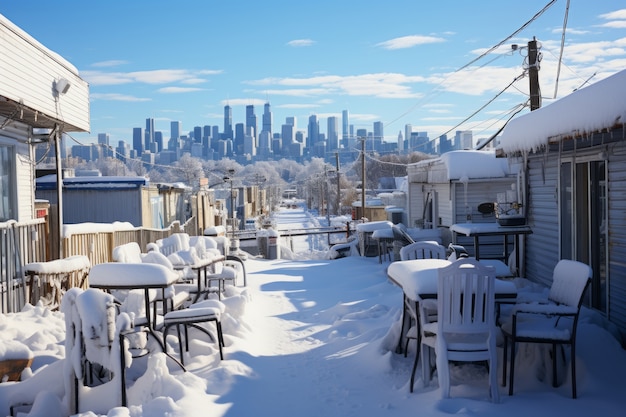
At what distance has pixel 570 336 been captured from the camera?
5336 millimetres

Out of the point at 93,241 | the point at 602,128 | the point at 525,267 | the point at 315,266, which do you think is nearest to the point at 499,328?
the point at 602,128

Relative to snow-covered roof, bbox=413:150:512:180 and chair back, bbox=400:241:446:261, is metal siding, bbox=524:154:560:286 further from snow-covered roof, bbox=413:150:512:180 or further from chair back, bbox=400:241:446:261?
snow-covered roof, bbox=413:150:512:180

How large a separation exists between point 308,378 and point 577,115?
4.04 metres

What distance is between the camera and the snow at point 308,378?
528cm

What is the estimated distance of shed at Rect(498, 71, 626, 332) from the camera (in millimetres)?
6102

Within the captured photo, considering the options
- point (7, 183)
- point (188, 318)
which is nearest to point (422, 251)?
point (188, 318)

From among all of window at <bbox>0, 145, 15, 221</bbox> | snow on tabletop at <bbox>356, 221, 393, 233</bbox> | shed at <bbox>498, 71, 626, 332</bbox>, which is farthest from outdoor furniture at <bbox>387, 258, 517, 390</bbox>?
snow on tabletop at <bbox>356, 221, 393, 233</bbox>

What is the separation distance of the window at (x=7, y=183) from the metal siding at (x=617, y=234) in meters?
9.50

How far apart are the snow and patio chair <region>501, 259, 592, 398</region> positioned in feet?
0.87

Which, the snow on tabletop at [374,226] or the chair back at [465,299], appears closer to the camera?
the chair back at [465,299]

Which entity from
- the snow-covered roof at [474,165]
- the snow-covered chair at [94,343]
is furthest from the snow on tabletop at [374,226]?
the snow-covered chair at [94,343]

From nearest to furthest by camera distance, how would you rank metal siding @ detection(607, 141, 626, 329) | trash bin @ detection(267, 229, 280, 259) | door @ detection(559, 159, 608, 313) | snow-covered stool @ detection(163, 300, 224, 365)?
snow-covered stool @ detection(163, 300, 224, 365) < metal siding @ detection(607, 141, 626, 329) < door @ detection(559, 159, 608, 313) < trash bin @ detection(267, 229, 280, 259)

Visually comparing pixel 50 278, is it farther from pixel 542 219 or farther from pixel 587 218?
pixel 587 218

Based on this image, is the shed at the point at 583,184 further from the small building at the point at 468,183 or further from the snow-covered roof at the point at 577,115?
the small building at the point at 468,183
